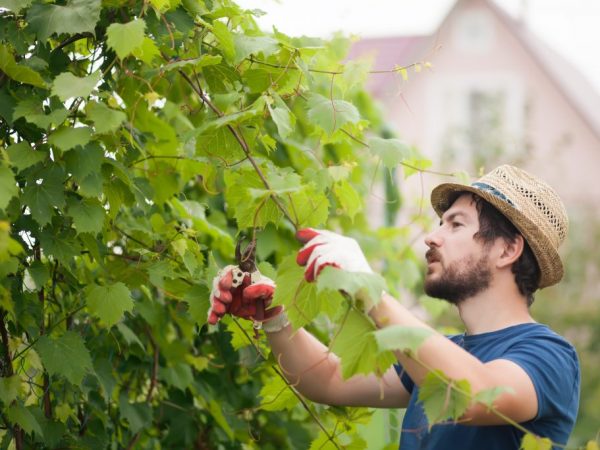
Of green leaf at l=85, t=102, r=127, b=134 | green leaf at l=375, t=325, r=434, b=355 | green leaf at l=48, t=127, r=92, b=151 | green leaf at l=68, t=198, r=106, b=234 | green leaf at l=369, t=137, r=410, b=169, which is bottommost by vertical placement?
green leaf at l=375, t=325, r=434, b=355

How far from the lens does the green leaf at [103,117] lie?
2.48m

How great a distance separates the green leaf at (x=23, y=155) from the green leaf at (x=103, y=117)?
16 centimetres

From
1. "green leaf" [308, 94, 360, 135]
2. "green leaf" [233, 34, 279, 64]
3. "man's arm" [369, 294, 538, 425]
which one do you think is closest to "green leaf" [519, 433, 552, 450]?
"man's arm" [369, 294, 538, 425]

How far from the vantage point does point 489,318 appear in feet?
10.00

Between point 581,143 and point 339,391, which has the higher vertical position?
point 339,391

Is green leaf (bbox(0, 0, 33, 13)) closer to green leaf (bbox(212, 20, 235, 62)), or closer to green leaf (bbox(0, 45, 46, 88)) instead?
green leaf (bbox(0, 45, 46, 88))

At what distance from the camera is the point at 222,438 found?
4.18m

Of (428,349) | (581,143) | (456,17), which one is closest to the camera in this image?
(428,349)

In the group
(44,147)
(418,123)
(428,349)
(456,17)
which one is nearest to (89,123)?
(44,147)

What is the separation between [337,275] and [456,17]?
18840mm

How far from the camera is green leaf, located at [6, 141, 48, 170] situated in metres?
2.53

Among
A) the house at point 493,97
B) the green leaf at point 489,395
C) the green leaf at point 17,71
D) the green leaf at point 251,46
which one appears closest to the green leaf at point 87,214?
the green leaf at point 17,71

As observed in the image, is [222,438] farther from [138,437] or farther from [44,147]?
[44,147]

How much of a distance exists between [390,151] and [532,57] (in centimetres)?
1728
